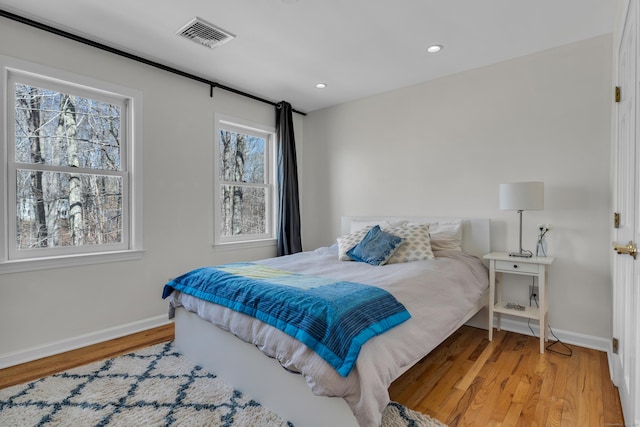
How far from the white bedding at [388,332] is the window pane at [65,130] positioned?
4.77 feet

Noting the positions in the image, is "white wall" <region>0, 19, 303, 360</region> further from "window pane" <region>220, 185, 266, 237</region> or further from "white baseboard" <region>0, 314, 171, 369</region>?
"window pane" <region>220, 185, 266, 237</region>

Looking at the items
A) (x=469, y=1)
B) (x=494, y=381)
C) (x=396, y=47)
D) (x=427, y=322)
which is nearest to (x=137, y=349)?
(x=427, y=322)

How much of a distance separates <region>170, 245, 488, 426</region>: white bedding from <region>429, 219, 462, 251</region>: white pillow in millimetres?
125

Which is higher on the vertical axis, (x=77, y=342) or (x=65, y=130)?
(x=65, y=130)

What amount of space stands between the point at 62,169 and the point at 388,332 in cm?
276

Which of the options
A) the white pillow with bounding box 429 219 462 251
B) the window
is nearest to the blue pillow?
the white pillow with bounding box 429 219 462 251

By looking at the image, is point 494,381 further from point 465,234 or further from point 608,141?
point 608,141

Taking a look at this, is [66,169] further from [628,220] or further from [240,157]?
[628,220]

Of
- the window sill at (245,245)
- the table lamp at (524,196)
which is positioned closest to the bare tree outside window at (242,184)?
the window sill at (245,245)

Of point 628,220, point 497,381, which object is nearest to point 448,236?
point 497,381

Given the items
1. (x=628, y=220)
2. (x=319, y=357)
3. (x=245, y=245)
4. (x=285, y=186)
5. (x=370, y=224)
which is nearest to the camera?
(x=319, y=357)

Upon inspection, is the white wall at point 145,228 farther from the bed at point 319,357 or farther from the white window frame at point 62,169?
the bed at point 319,357

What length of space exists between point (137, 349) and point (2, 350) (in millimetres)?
855

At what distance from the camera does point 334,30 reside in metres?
2.57
